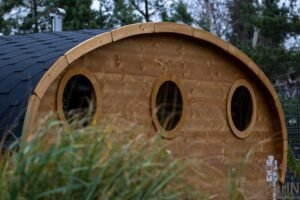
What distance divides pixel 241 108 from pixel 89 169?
6596 millimetres

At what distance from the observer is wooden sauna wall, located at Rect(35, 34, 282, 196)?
786 centimetres

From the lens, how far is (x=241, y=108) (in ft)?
32.0

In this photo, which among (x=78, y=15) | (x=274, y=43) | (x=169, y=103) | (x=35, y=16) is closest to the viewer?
(x=169, y=103)

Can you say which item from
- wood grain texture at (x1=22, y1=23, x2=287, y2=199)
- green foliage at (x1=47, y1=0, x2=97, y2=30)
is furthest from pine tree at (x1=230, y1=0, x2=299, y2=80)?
wood grain texture at (x1=22, y1=23, x2=287, y2=199)

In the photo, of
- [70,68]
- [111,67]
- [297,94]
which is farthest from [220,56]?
[297,94]

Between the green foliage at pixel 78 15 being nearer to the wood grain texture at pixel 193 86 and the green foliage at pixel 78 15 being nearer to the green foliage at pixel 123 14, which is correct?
the green foliage at pixel 123 14

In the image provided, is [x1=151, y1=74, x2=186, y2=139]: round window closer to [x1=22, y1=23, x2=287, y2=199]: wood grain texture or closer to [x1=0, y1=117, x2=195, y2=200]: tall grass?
[x1=22, y1=23, x2=287, y2=199]: wood grain texture

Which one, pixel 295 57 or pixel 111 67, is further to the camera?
pixel 295 57

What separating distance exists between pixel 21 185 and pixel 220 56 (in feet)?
21.2

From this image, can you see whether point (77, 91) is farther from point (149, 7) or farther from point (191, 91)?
point (149, 7)

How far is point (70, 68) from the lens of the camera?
24.0ft

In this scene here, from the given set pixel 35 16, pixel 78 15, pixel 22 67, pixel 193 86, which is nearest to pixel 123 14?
pixel 78 15

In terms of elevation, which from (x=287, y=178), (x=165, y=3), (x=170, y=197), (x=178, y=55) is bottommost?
(x=287, y=178)

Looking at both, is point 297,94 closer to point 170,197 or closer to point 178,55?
point 178,55
